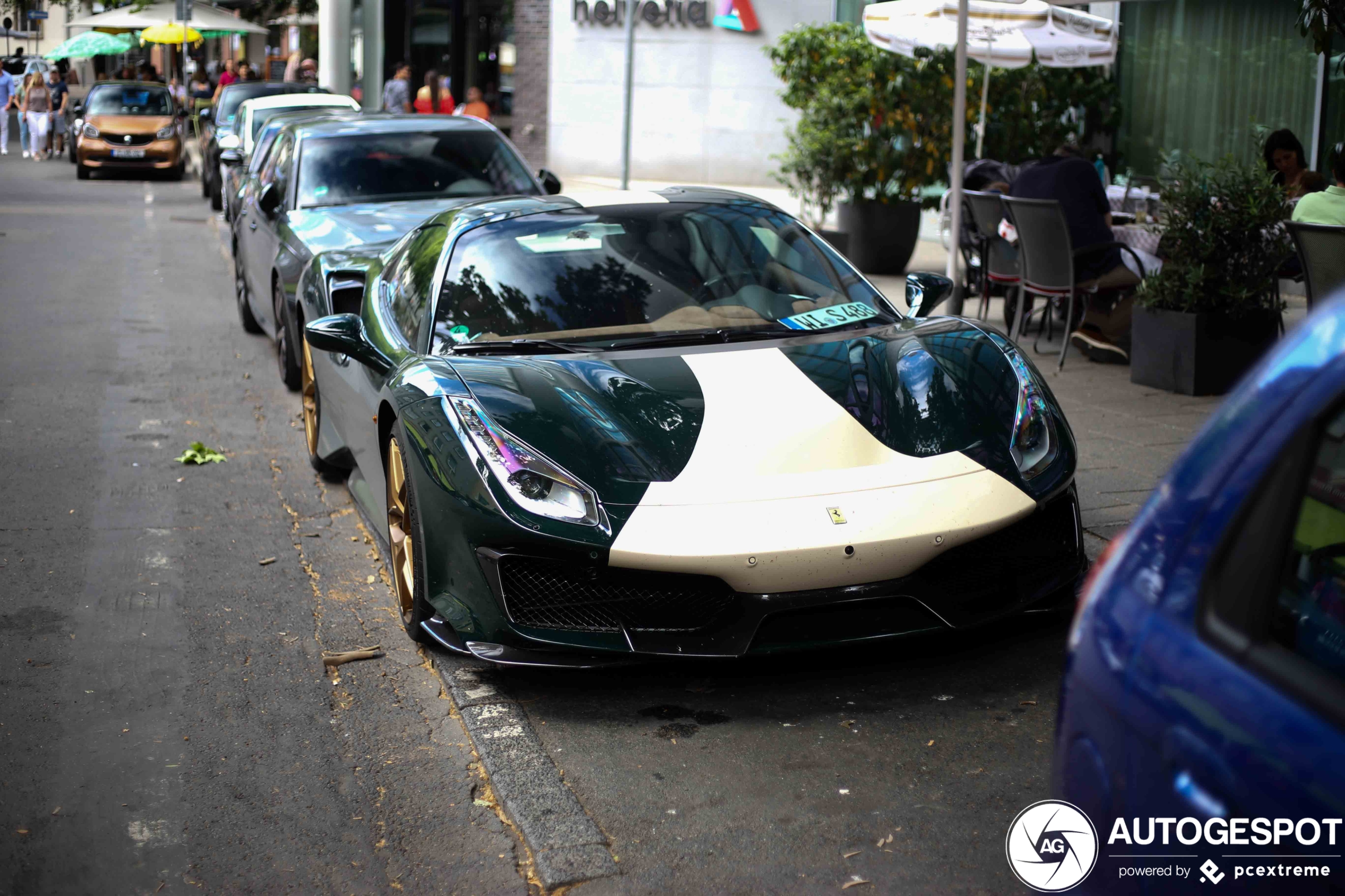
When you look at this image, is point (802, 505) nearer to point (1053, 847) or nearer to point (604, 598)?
point (604, 598)

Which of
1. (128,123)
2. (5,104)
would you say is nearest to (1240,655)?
(128,123)

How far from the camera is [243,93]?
2234 cm

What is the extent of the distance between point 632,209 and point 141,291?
9.06 m

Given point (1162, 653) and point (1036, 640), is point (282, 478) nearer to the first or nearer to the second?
point (1036, 640)

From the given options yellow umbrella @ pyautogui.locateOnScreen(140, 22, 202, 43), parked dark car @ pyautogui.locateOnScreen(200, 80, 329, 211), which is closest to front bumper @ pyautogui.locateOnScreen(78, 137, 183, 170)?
parked dark car @ pyautogui.locateOnScreen(200, 80, 329, 211)

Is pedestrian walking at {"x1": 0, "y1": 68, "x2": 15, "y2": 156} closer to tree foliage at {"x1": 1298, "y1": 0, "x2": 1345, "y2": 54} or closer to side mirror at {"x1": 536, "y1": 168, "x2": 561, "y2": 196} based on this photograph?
side mirror at {"x1": 536, "y1": 168, "x2": 561, "y2": 196}

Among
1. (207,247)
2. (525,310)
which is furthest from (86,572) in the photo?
(207,247)

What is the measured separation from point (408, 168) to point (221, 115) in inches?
538

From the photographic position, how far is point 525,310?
502cm

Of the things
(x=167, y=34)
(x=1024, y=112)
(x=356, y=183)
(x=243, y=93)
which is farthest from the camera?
(x=167, y=34)

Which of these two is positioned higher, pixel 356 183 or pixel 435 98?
pixel 435 98

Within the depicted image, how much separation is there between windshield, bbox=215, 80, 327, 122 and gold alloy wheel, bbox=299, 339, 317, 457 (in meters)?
15.8

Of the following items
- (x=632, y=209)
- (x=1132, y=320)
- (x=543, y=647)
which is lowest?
(x=543, y=647)

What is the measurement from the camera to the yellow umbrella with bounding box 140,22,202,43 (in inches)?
1313
